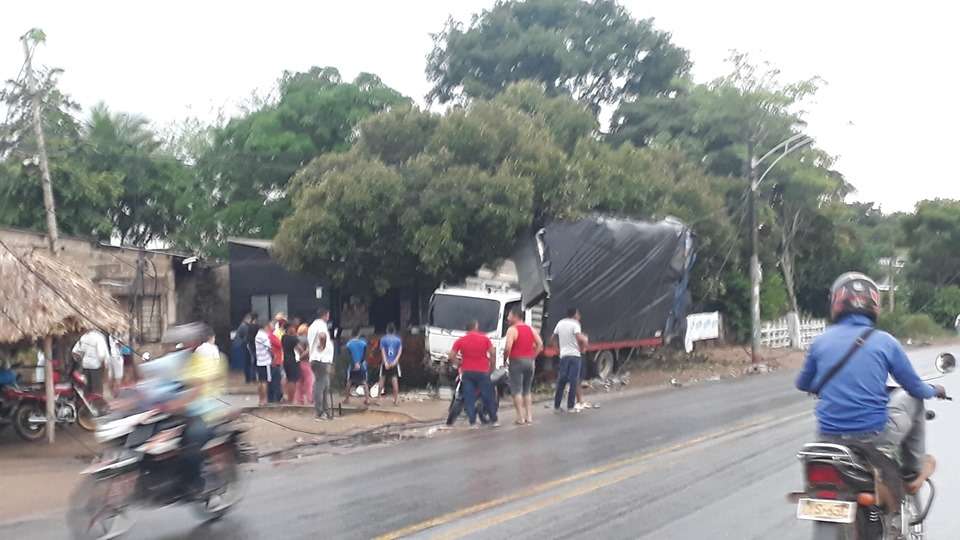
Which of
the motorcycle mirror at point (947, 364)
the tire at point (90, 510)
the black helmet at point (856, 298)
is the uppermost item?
the black helmet at point (856, 298)

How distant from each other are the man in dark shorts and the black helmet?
47.1 feet

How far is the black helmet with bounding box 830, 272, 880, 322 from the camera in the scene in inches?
246

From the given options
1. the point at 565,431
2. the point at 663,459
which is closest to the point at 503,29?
the point at 565,431

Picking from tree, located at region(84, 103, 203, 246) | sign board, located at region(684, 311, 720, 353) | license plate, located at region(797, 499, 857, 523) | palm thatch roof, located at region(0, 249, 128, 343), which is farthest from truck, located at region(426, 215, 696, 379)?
tree, located at region(84, 103, 203, 246)

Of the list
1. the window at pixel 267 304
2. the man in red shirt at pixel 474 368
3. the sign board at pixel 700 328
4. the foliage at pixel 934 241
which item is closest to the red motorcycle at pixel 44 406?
the man in red shirt at pixel 474 368

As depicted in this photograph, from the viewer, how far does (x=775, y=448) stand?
12977 millimetres

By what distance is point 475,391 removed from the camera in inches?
664

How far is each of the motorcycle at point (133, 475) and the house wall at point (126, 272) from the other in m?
20.5

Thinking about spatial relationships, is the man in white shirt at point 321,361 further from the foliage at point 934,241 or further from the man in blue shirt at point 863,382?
the foliage at point 934,241

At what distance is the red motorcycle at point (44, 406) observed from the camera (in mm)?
15875

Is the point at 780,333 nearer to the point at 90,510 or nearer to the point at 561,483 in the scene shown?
the point at 561,483

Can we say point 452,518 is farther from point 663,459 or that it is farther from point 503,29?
point 503,29

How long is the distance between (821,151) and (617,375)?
18477mm

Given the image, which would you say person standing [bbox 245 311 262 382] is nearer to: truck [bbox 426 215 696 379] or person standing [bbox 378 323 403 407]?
person standing [bbox 378 323 403 407]
